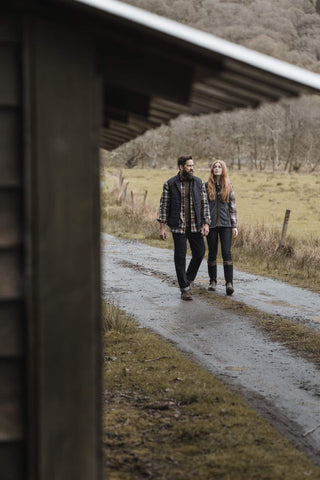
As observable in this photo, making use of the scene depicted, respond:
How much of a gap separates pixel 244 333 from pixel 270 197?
97.6 feet

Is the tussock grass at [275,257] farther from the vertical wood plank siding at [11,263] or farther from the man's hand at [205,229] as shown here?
the vertical wood plank siding at [11,263]

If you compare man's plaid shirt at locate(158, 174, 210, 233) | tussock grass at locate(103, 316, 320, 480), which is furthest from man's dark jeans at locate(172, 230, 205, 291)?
tussock grass at locate(103, 316, 320, 480)

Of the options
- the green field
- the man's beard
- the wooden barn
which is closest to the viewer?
the wooden barn

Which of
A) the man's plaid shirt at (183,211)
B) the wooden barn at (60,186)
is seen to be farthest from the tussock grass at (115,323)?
the wooden barn at (60,186)

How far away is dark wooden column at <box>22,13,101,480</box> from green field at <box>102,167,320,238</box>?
684 inches

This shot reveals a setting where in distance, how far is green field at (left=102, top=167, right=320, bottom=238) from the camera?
26.1 meters

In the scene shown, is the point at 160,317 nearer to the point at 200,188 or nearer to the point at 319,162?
the point at 200,188

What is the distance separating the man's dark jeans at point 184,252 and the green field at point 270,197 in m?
10.5

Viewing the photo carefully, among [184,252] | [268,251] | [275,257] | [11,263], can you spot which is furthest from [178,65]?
[268,251]

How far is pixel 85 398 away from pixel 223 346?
436 cm

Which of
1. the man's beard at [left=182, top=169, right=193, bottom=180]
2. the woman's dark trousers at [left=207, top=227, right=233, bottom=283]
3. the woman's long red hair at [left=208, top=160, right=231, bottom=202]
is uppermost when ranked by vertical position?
the man's beard at [left=182, top=169, right=193, bottom=180]

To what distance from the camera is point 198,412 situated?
189 inches

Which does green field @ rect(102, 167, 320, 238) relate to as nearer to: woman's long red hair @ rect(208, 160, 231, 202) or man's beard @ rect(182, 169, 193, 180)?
woman's long red hair @ rect(208, 160, 231, 202)

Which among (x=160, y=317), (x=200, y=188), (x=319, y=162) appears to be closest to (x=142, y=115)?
(x=160, y=317)
